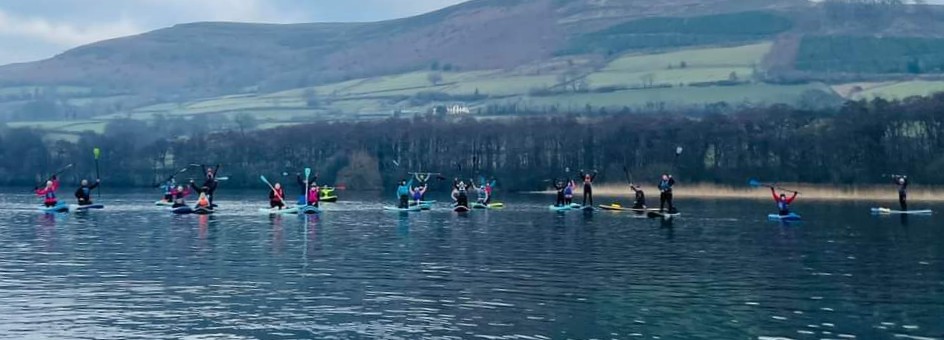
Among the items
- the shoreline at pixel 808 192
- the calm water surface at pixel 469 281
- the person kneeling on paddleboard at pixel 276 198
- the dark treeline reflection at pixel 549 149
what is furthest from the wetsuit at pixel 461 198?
the dark treeline reflection at pixel 549 149

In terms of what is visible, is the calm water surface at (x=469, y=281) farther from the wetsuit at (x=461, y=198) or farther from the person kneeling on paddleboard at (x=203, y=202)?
the wetsuit at (x=461, y=198)

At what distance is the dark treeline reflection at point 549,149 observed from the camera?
10200 cm

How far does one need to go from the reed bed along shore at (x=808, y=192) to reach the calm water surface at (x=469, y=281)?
35.5 meters

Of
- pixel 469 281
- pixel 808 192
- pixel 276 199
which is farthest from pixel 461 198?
pixel 808 192

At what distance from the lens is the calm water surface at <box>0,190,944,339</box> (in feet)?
76.0

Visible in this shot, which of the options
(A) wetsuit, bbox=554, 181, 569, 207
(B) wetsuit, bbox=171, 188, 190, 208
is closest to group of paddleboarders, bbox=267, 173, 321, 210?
(B) wetsuit, bbox=171, 188, 190, 208

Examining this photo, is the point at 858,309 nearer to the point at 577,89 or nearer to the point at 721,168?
the point at 721,168

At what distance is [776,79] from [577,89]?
26930mm

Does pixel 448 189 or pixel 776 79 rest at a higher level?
pixel 776 79

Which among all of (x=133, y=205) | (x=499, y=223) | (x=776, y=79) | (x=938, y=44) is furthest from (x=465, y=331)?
(x=938, y=44)

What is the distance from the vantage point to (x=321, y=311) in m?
25.0

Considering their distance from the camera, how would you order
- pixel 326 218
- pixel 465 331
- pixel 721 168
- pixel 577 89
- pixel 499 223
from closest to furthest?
pixel 465 331
pixel 499 223
pixel 326 218
pixel 721 168
pixel 577 89

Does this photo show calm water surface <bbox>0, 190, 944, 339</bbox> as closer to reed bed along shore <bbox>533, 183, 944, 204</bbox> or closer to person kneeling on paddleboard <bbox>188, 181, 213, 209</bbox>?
person kneeling on paddleboard <bbox>188, 181, 213, 209</bbox>

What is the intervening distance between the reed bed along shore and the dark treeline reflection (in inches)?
114
